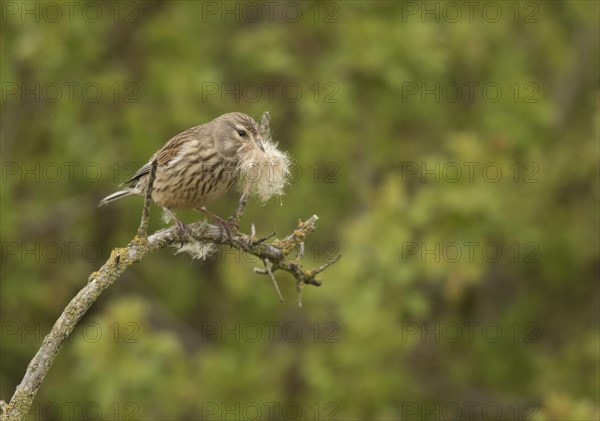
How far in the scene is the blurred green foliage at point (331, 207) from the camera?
8.16 meters

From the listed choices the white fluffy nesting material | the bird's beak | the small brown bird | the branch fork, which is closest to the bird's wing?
the small brown bird

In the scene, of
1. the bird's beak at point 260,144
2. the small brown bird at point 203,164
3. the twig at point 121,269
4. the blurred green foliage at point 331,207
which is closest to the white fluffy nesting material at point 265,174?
the bird's beak at point 260,144

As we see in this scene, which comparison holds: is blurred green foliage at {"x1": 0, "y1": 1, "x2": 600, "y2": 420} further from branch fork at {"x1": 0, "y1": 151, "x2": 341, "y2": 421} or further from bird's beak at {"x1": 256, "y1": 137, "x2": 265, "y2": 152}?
branch fork at {"x1": 0, "y1": 151, "x2": 341, "y2": 421}

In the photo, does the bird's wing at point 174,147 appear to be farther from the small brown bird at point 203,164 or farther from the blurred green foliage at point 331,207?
the blurred green foliage at point 331,207

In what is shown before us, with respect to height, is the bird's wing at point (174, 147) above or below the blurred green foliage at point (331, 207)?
above

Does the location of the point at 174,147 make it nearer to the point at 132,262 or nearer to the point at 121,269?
the point at 132,262

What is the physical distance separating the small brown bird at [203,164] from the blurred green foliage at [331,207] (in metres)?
2.33

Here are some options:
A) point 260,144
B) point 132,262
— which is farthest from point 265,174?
point 132,262

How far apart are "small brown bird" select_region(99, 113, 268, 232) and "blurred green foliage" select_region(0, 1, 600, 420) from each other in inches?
91.9

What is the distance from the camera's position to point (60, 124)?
8.97 m

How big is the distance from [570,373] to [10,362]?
5.62 meters

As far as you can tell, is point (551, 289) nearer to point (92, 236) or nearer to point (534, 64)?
point (534, 64)

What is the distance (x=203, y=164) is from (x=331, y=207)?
4706 mm

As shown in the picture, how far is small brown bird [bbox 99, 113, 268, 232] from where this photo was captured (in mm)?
5414
